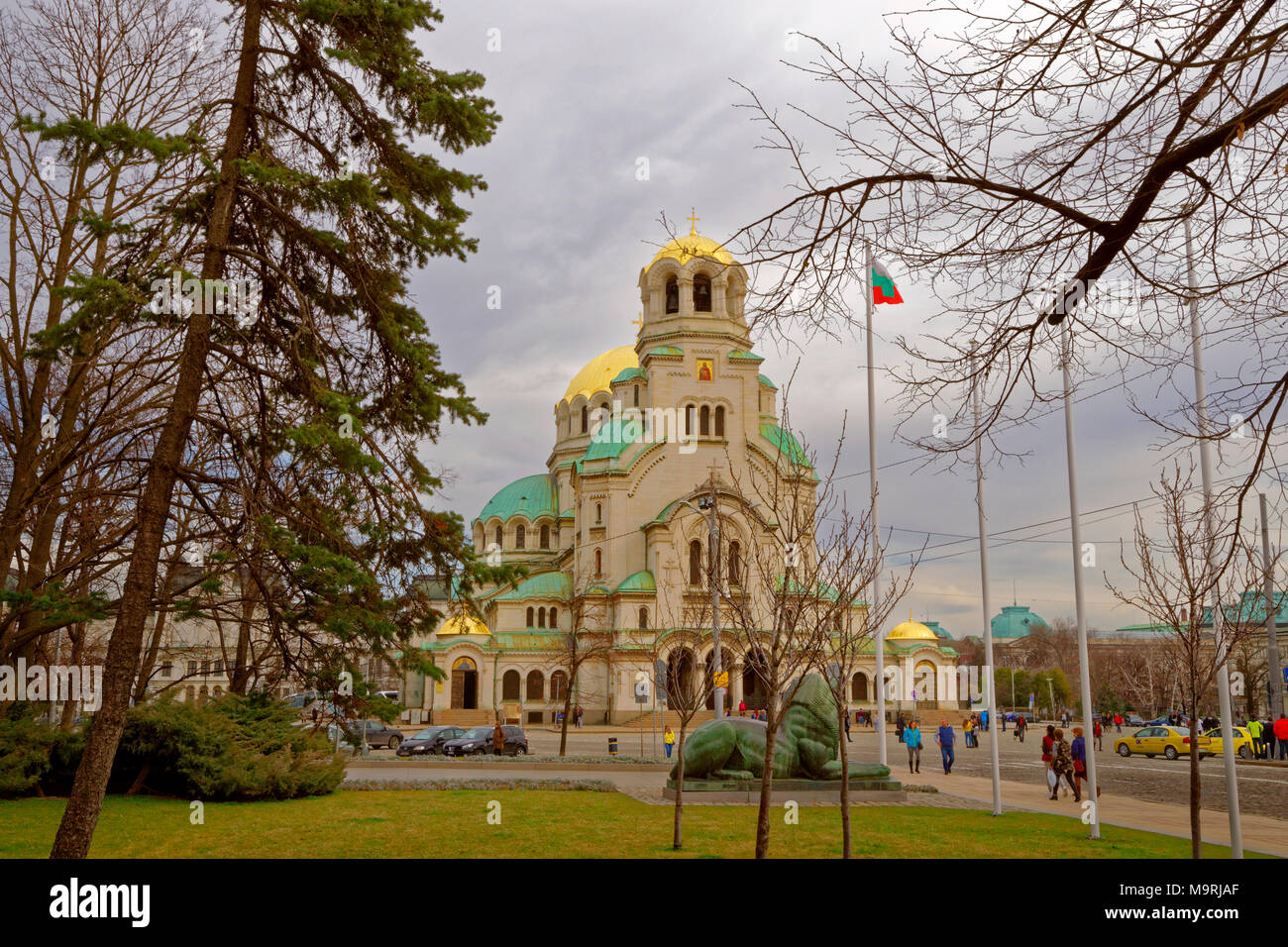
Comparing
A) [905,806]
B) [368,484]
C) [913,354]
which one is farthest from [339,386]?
[905,806]

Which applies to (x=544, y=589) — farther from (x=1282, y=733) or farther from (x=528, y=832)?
(x=528, y=832)

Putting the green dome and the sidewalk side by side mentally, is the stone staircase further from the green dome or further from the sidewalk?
the green dome

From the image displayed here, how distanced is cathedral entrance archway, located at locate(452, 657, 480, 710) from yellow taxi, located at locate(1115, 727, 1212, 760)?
35.1m

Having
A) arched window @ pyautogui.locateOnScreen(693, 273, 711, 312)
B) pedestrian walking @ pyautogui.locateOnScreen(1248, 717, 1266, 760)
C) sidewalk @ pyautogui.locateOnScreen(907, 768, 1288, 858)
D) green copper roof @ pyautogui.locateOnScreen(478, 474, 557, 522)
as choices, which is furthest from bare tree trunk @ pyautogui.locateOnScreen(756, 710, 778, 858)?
green copper roof @ pyautogui.locateOnScreen(478, 474, 557, 522)

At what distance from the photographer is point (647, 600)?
2251 inches

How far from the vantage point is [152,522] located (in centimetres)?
1048

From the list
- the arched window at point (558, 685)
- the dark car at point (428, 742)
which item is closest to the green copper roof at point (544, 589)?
the arched window at point (558, 685)

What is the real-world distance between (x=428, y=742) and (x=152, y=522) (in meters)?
25.2

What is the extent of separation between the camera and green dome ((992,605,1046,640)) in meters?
134

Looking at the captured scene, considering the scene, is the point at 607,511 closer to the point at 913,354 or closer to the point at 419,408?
the point at 419,408

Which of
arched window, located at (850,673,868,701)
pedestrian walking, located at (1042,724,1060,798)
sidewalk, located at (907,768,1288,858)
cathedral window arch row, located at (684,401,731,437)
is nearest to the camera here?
sidewalk, located at (907,768,1288,858)

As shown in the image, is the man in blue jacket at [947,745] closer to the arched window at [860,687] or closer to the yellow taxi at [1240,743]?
the yellow taxi at [1240,743]

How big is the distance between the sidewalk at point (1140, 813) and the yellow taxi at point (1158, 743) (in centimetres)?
1556

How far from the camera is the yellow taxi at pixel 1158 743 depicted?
37875 millimetres
